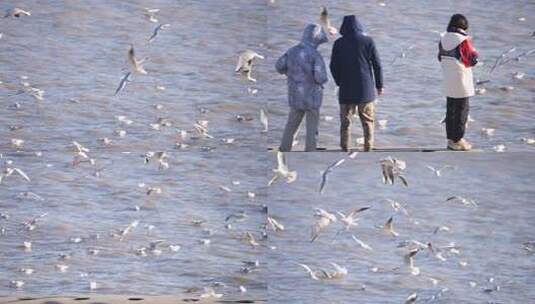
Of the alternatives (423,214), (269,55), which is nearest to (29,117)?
(269,55)

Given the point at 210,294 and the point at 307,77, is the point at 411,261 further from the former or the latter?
the point at 307,77

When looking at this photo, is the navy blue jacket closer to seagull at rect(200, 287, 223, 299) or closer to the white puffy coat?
the white puffy coat

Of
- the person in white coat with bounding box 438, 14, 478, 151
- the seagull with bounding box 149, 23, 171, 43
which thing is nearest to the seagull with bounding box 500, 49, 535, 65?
the person in white coat with bounding box 438, 14, 478, 151

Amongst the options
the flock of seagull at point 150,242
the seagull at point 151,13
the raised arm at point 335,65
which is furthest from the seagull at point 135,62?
the raised arm at point 335,65

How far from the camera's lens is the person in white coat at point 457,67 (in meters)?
11.7

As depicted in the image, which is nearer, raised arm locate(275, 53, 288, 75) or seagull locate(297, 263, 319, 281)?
raised arm locate(275, 53, 288, 75)

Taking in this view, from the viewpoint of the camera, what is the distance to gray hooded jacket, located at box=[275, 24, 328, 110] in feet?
38.4

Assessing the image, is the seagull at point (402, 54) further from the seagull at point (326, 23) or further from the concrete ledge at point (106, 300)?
the concrete ledge at point (106, 300)

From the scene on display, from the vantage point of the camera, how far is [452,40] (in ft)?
38.3

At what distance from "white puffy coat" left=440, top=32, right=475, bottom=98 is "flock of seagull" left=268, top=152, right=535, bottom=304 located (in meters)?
0.89

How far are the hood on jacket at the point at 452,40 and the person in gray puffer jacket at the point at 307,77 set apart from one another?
0.81 m

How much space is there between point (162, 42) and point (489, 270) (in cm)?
299

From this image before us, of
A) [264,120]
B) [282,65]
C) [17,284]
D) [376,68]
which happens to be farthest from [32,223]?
[376,68]

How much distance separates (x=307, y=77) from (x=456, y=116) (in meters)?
1.06
